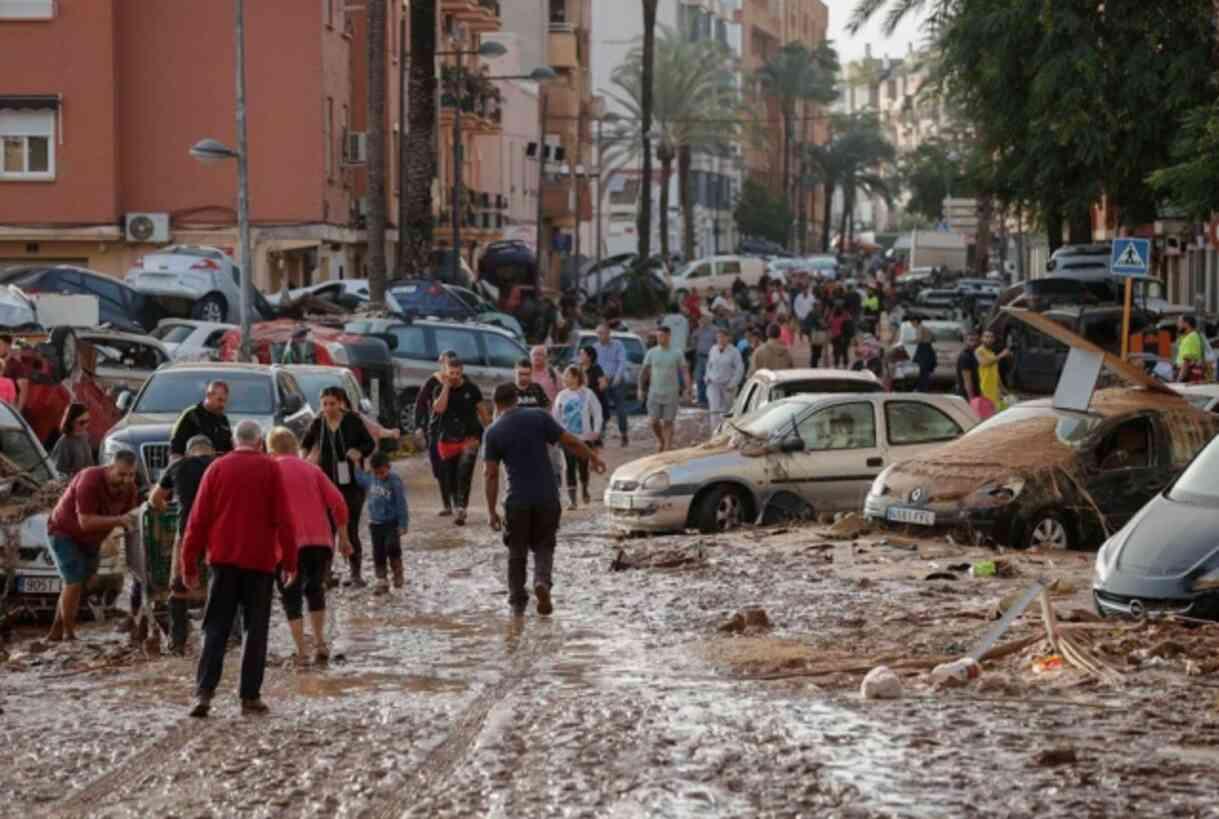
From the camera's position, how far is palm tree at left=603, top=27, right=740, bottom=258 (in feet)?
360

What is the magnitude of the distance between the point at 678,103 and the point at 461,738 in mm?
99399

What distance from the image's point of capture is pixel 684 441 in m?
36.3

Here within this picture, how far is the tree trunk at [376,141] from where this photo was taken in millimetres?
41125

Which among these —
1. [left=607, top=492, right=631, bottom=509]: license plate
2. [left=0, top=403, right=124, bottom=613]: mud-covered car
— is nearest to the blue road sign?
[left=607, top=492, right=631, bottom=509]: license plate

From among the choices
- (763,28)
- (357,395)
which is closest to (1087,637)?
(357,395)

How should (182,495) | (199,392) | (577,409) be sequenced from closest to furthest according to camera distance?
1. (182,495)
2. (199,392)
3. (577,409)

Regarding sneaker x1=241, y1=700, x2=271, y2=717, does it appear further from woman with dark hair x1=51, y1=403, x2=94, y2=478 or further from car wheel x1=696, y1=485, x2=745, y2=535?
car wheel x1=696, y1=485, x2=745, y2=535

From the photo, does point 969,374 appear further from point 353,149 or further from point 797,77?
point 797,77

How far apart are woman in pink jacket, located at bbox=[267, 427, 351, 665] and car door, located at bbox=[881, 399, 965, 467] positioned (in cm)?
912

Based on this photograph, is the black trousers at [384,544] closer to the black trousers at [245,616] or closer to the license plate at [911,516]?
the license plate at [911,516]

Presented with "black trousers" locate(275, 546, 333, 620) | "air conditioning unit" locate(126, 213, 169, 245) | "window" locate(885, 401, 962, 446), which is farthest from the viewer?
"air conditioning unit" locate(126, 213, 169, 245)

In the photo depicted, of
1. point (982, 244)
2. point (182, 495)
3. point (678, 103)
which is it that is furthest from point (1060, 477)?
point (982, 244)

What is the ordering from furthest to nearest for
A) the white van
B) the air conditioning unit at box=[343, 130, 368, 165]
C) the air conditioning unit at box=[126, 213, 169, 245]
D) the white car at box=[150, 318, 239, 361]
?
the white van, the air conditioning unit at box=[343, 130, 368, 165], the air conditioning unit at box=[126, 213, 169, 245], the white car at box=[150, 318, 239, 361]

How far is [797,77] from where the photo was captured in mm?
142875
